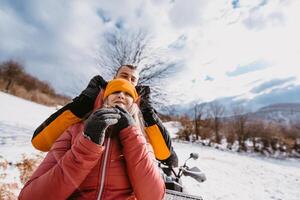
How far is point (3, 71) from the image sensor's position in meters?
20.5

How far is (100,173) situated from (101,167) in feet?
0.11

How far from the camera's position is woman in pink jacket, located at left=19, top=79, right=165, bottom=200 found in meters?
1.03

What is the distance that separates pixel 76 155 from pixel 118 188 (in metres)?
0.33

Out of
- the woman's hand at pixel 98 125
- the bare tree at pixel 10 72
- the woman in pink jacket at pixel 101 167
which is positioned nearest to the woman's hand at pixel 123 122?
the woman in pink jacket at pixel 101 167

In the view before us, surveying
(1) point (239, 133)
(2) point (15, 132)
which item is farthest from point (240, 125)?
(2) point (15, 132)

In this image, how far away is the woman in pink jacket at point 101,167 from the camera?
3.39 feet

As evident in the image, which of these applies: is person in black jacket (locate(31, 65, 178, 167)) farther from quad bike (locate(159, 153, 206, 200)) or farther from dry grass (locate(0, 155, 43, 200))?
dry grass (locate(0, 155, 43, 200))

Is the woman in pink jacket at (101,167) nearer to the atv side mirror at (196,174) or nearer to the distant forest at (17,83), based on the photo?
the atv side mirror at (196,174)

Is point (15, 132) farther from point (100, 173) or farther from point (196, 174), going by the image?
point (100, 173)

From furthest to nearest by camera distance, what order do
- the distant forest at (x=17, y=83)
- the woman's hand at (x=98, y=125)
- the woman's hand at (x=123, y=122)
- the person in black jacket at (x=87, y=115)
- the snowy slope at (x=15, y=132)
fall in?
1. the distant forest at (x=17, y=83)
2. the snowy slope at (x=15, y=132)
3. the person in black jacket at (x=87, y=115)
4. the woman's hand at (x=123, y=122)
5. the woman's hand at (x=98, y=125)

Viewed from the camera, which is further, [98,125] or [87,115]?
[87,115]

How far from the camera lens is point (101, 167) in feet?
3.79

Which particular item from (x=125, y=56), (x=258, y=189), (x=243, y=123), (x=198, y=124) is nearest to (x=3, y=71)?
(x=125, y=56)

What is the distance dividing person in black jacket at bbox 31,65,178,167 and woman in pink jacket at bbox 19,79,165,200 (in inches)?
10.2
